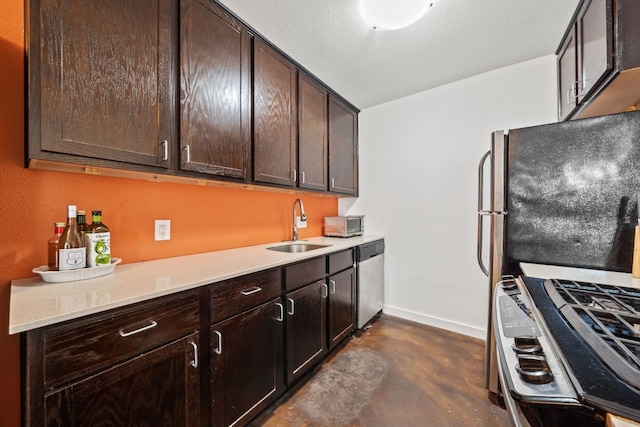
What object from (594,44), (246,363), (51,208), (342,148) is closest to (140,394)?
(246,363)

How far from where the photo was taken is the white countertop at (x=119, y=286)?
73 centimetres

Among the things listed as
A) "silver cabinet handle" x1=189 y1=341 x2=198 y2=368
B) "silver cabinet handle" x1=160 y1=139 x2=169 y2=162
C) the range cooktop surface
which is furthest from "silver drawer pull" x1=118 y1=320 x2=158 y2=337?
the range cooktop surface

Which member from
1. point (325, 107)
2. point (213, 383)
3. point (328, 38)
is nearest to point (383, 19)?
point (328, 38)

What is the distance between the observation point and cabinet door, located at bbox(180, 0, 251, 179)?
4.37ft

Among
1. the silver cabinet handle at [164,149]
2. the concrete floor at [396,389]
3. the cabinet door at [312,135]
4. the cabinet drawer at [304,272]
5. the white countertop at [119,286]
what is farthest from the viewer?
the cabinet door at [312,135]

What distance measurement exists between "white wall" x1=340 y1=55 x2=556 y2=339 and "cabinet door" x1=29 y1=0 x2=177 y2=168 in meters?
2.13

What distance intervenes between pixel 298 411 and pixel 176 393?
30.2 inches

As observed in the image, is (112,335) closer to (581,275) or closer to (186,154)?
(186,154)

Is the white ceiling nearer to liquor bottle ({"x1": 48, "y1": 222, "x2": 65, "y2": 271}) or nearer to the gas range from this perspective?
liquor bottle ({"x1": 48, "y1": 222, "x2": 65, "y2": 271})

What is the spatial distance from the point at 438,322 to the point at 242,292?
2077 millimetres

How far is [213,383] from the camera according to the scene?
112 cm

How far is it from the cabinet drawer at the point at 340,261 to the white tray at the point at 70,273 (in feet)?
4.21

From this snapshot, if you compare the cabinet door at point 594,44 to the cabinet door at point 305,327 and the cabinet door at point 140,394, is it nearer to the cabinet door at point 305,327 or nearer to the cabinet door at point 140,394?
the cabinet door at point 305,327

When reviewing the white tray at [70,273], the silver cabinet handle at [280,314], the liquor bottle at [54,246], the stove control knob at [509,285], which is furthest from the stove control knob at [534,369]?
the liquor bottle at [54,246]
